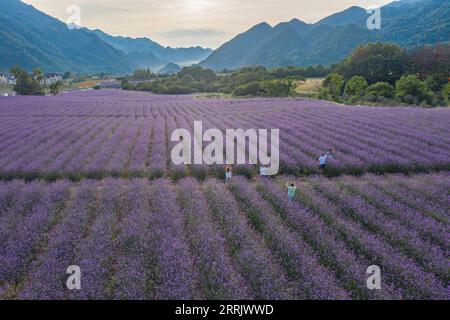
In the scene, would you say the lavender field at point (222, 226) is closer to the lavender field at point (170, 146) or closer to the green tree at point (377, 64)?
the lavender field at point (170, 146)

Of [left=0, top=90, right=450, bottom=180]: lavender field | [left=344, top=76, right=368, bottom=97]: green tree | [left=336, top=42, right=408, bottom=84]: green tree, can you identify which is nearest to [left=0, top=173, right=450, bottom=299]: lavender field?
[left=0, top=90, right=450, bottom=180]: lavender field

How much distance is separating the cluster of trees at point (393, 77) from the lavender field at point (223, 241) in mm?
39244

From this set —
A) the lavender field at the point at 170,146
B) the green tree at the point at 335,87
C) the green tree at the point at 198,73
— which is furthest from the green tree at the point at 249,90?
the lavender field at the point at 170,146

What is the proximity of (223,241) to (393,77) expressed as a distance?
6132cm

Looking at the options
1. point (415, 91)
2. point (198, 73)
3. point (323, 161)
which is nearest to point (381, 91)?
point (415, 91)

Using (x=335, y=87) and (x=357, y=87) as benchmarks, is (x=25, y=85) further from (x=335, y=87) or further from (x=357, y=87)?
(x=357, y=87)

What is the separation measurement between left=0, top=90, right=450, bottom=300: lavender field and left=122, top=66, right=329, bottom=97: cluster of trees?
4788cm

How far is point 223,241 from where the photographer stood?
5875 millimetres

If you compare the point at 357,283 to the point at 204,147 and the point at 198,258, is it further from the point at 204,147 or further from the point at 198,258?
the point at 204,147

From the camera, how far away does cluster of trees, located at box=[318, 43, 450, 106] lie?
4291 centimetres

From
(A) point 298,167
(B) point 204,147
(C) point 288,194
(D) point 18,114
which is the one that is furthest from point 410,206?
(D) point 18,114

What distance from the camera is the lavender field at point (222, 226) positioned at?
4.60m

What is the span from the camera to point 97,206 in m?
7.70

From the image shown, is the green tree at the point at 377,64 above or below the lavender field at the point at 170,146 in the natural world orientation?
above
